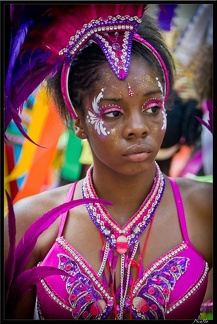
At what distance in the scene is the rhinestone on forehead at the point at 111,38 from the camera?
6.46 ft

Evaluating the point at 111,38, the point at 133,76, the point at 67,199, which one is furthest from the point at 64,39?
the point at 67,199

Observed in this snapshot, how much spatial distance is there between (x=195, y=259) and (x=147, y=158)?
400 mm

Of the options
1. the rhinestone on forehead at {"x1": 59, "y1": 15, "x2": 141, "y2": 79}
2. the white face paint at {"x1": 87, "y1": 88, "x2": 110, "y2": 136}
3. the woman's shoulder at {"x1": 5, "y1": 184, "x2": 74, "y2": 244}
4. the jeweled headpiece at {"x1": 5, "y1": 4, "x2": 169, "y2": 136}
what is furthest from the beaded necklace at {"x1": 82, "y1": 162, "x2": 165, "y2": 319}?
the rhinestone on forehead at {"x1": 59, "y1": 15, "x2": 141, "y2": 79}

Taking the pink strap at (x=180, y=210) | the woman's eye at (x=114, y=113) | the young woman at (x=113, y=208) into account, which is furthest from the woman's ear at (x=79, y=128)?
the pink strap at (x=180, y=210)

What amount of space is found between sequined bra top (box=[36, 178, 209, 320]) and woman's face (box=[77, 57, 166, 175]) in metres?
0.34

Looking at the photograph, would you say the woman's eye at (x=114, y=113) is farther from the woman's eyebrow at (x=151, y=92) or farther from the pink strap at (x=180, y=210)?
the pink strap at (x=180, y=210)

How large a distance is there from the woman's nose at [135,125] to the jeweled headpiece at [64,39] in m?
0.13

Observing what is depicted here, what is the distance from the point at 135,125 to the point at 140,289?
575mm

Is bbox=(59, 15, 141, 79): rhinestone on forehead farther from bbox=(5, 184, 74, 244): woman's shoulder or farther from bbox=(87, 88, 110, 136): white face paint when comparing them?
bbox=(5, 184, 74, 244): woman's shoulder

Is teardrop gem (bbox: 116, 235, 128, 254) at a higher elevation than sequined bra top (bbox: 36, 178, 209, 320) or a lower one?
higher

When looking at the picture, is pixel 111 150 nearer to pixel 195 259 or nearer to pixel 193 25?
pixel 195 259

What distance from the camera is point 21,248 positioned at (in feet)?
6.81

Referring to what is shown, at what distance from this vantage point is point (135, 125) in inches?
77.0

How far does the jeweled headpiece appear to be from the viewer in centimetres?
199
